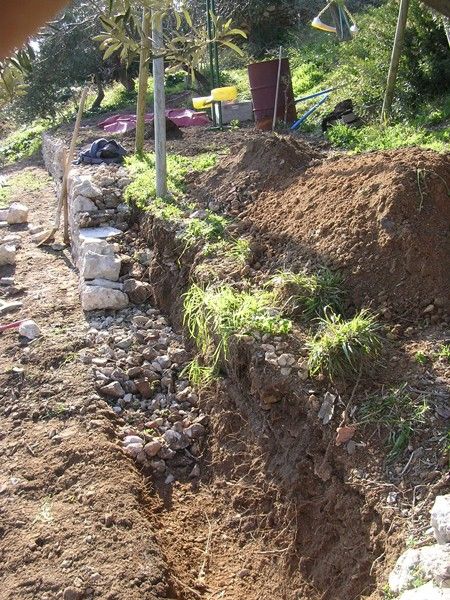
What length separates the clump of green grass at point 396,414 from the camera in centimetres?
348

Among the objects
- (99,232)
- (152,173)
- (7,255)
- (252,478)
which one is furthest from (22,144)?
(252,478)

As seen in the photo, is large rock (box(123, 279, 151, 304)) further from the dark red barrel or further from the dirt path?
the dark red barrel

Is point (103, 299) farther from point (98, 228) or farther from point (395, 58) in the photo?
point (395, 58)

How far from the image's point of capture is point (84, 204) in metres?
7.72

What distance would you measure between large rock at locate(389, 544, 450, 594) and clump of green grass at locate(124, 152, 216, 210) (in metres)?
4.75

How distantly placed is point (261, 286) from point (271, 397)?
1017 mm

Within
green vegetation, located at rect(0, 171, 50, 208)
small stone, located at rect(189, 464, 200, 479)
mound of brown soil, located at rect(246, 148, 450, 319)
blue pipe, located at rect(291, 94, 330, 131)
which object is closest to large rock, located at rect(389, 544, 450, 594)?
mound of brown soil, located at rect(246, 148, 450, 319)

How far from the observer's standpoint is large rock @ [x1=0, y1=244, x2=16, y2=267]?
320 inches

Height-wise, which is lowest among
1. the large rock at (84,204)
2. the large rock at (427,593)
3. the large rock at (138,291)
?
the large rock at (138,291)

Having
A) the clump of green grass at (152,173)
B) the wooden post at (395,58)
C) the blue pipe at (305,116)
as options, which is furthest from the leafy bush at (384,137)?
the clump of green grass at (152,173)

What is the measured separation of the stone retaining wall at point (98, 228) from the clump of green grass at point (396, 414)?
3.12 metres

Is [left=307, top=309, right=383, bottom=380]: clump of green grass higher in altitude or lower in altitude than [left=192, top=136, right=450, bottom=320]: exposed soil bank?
lower

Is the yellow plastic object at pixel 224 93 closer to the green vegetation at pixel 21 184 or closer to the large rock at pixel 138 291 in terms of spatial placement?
the green vegetation at pixel 21 184

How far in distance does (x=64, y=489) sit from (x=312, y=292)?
187cm
